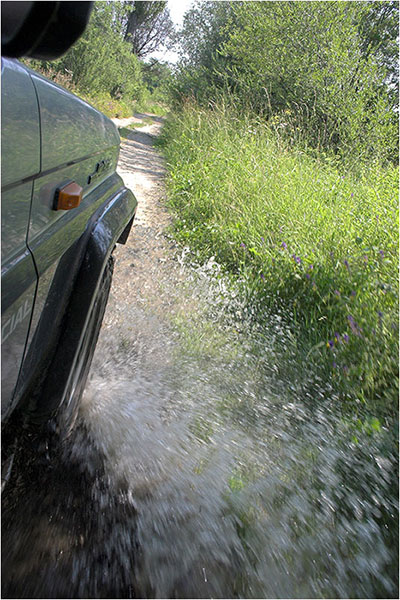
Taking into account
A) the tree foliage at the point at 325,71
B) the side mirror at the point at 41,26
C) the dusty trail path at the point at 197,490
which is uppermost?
the tree foliage at the point at 325,71

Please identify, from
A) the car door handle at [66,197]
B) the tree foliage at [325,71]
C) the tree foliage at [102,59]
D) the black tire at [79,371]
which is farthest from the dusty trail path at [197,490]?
the tree foliage at [102,59]

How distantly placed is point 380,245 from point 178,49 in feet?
61.6

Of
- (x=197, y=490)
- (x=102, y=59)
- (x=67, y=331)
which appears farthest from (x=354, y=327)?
(x=102, y=59)

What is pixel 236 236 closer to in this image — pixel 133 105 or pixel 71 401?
pixel 71 401

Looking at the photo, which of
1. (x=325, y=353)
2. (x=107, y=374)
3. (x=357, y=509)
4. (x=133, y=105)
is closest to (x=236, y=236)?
(x=325, y=353)

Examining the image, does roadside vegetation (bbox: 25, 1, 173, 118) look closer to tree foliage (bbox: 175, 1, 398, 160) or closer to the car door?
tree foliage (bbox: 175, 1, 398, 160)

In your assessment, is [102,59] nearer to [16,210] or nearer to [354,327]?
[354,327]

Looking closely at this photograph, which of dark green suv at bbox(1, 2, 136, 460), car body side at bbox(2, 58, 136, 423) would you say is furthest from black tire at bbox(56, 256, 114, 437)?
car body side at bbox(2, 58, 136, 423)

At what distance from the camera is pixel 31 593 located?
136 cm

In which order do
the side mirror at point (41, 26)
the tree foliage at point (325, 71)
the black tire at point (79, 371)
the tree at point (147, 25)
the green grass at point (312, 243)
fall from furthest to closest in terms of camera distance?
the tree at point (147, 25), the tree foliage at point (325, 71), the green grass at point (312, 243), the black tire at point (79, 371), the side mirror at point (41, 26)

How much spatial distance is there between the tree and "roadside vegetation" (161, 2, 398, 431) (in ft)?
104

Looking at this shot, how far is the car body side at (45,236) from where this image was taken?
99cm

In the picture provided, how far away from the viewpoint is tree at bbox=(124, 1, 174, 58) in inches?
1415

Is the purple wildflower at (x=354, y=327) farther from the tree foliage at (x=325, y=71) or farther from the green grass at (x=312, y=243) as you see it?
the tree foliage at (x=325, y=71)
